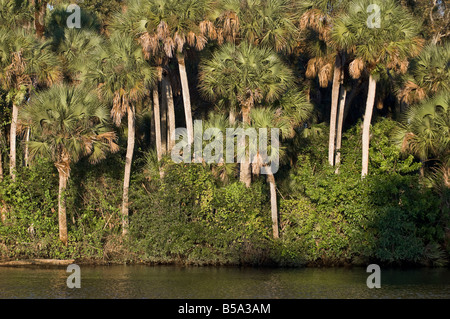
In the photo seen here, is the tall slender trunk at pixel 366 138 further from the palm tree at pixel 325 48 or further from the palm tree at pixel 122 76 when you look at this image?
the palm tree at pixel 122 76

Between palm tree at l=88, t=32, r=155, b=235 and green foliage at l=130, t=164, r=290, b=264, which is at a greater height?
palm tree at l=88, t=32, r=155, b=235

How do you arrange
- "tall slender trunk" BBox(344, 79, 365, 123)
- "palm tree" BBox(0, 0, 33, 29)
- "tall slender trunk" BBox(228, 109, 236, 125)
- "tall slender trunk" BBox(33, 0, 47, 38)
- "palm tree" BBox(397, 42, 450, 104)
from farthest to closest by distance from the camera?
1. "tall slender trunk" BBox(344, 79, 365, 123)
2. "tall slender trunk" BBox(33, 0, 47, 38)
3. "palm tree" BBox(0, 0, 33, 29)
4. "palm tree" BBox(397, 42, 450, 104)
5. "tall slender trunk" BBox(228, 109, 236, 125)

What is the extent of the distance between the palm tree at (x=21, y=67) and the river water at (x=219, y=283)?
22.7ft

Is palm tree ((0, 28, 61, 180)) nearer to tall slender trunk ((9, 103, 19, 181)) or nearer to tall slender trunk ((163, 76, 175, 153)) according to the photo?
tall slender trunk ((9, 103, 19, 181))

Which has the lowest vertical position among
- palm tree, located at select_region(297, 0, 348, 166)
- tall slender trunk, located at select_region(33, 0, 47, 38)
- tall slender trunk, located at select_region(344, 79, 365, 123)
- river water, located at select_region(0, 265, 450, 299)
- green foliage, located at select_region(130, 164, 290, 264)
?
river water, located at select_region(0, 265, 450, 299)

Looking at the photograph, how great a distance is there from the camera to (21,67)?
30.5 m

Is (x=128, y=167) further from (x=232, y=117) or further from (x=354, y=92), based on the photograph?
(x=354, y=92)

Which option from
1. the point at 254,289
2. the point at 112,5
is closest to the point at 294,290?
the point at 254,289

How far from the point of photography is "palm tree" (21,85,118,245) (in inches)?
1131

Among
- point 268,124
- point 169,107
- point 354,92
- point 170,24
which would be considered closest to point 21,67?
point 170,24

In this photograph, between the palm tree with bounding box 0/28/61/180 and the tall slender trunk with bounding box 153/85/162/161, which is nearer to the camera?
the palm tree with bounding box 0/28/61/180

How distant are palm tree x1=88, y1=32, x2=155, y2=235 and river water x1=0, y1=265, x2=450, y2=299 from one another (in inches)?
171

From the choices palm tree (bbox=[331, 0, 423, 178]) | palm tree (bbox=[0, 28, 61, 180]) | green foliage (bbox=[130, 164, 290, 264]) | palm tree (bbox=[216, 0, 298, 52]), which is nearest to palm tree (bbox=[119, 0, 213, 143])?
palm tree (bbox=[216, 0, 298, 52])

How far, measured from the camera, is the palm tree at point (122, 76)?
30016 mm
